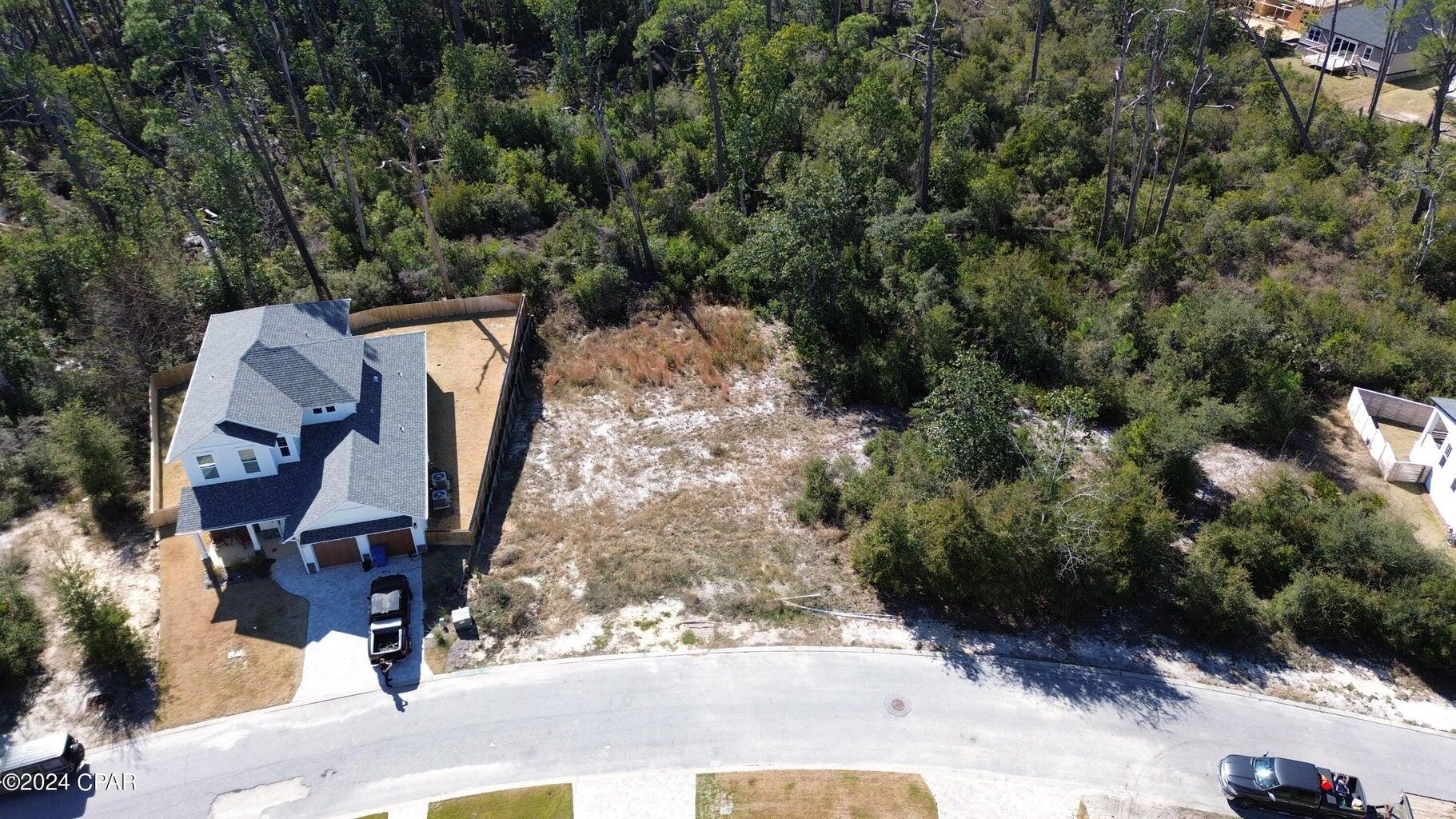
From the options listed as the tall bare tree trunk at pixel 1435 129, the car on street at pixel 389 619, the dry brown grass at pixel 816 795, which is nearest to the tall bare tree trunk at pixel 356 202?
the car on street at pixel 389 619

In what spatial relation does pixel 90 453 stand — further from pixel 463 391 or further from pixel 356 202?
pixel 356 202

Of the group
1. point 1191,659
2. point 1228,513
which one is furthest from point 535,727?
point 1228,513

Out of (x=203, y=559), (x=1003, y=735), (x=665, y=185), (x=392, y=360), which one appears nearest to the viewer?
(x=1003, y=735)

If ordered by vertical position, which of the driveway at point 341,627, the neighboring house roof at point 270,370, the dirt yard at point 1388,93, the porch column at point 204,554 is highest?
the dirt yard at point 1388,93

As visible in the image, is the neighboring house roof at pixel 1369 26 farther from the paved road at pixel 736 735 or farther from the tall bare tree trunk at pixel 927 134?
the paved road at pixel 736 735

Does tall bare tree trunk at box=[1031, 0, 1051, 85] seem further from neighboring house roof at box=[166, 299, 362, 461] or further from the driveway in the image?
the driveway

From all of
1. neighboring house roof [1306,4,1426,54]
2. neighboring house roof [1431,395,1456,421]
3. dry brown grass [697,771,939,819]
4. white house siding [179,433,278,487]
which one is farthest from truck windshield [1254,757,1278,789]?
neighboring house roof [1306,4,1426,54]

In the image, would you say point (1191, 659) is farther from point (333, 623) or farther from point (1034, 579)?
point (333, 623)
